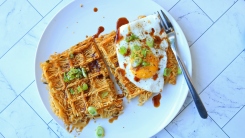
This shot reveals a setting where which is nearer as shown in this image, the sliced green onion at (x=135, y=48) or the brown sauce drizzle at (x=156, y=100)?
the sliced green onion at (x=135, y=48)

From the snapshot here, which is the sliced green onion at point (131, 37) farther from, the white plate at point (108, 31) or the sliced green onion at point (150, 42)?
the white plate at point (108, 31)

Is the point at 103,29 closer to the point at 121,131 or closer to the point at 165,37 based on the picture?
the point at 165,37

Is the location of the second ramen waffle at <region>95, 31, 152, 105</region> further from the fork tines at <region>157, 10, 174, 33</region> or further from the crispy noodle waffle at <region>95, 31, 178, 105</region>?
the fork tines at <region>157, 10, 174, 33</region>

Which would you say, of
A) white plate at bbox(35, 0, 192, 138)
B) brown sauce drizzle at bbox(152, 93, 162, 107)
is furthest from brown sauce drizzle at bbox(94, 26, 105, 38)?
A: brown sauce drizzle at bbox(152, 93, 162, 107)

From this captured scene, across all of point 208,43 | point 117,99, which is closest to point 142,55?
point 117,99

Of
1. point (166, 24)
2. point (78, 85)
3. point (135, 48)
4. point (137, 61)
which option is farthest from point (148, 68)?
point (78, 85)

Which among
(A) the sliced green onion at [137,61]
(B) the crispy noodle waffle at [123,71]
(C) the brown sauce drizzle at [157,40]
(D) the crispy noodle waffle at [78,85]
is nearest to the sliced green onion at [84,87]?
(D) the crispy noodle waffle at [78,85]

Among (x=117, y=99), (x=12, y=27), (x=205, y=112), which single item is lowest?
(x=205, y=112)
